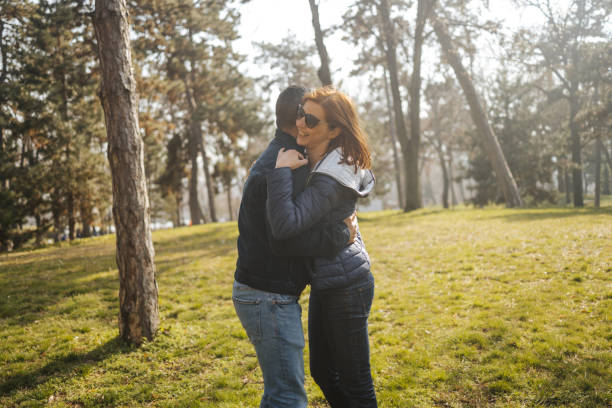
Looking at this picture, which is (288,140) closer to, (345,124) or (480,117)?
(345,124)

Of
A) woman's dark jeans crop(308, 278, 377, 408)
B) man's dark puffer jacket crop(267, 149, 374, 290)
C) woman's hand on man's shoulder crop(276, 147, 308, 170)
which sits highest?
woman's hand on man's shoulder crop(276, 147, 308, 170)

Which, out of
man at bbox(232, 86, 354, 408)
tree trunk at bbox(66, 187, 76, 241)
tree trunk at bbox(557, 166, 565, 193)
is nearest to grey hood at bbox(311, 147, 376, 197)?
man at bbox(232, 86, 354, 408)

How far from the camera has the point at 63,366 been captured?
437 cm

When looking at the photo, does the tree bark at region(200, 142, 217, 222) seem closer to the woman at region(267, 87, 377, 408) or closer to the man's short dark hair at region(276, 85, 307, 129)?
the man's short dark hair at region(276, 85, 307, 129)

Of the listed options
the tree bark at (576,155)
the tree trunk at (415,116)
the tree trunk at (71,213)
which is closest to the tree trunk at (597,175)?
the tree bark at (576,155)

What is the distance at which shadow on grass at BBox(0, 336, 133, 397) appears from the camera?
13.1 ft

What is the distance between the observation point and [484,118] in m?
17.7

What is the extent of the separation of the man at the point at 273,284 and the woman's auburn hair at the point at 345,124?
0.28 m

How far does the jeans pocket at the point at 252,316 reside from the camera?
198cm

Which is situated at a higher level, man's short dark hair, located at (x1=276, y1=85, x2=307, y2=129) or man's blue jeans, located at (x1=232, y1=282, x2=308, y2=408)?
man's short dark hair, located at (x1=276, y1=85, x2=307, y2=129)

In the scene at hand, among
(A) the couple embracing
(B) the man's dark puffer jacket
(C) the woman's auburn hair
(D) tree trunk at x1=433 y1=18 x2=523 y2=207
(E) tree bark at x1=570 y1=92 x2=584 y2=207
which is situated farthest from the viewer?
(E) tree bark at x1=570 y1=92 x2=584 y2=207

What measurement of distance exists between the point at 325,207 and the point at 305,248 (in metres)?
0.23

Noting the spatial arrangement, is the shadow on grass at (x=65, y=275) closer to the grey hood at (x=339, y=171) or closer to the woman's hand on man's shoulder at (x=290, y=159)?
the woman's hand on man's shoulder at (x=290, y=159)

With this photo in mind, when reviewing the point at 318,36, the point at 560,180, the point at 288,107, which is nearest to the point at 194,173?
the point at 318,36
